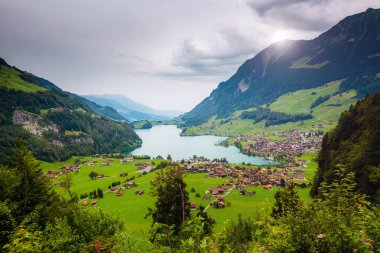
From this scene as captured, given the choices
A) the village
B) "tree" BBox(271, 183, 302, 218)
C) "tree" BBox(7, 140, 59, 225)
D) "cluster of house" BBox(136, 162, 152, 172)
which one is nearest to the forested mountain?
"tree" BBox(271, 183, 302, 218)

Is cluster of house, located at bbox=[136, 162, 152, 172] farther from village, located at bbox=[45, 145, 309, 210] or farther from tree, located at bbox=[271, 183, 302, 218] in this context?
tree, located at bbox=[271, 183, 302, 218]

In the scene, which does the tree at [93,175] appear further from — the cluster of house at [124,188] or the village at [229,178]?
the cluster of house at [124,188]

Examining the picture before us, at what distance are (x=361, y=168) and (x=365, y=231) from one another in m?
59.2

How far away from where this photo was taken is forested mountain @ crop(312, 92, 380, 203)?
2137 inches

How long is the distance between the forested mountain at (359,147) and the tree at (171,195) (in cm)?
2782

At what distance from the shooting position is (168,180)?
34219 millimetres

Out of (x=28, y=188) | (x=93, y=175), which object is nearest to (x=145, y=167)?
(x=93, y=175)

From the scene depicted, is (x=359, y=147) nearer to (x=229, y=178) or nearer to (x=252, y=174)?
(x=229, y=178)

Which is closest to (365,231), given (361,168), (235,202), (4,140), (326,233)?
(326,233)

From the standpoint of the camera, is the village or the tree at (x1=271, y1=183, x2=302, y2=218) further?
the village

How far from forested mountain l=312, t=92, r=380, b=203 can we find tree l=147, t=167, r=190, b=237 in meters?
27.8

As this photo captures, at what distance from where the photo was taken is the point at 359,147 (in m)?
64.3

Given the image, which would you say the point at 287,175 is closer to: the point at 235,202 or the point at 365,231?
the point at 235,202

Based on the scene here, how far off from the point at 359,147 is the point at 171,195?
171ft
